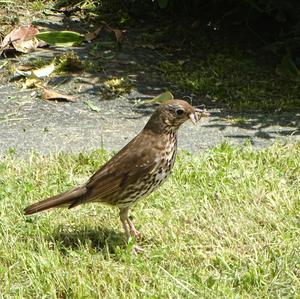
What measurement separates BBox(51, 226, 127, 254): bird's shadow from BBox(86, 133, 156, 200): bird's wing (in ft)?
1.04

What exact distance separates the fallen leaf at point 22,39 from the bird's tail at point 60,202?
14.7ft

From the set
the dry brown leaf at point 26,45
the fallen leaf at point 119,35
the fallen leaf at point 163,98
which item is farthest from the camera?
the fallen leaf at point 119,35

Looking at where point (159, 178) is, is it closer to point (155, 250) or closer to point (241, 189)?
point (155, 250)

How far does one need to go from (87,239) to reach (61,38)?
4898 mm

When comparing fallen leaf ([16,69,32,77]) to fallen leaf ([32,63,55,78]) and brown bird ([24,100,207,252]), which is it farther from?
brown bird ([24,100,207,252])

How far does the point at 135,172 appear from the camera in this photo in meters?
5.28

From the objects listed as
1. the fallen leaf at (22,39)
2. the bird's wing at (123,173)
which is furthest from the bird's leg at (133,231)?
the fallen leaf at (22,39)

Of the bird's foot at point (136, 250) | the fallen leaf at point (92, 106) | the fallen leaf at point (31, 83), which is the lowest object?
the bird's foot at point (136, 250)

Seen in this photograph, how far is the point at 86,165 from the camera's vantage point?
6.69m

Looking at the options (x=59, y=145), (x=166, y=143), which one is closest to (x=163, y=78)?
(x=59, y=145)

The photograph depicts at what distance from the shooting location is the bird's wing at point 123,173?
5285 millimetres

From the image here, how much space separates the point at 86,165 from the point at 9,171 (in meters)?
0.62

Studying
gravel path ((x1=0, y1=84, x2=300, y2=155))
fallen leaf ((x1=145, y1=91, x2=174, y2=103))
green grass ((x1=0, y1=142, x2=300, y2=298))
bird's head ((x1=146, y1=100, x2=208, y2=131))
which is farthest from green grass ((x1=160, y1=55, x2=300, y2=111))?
bird's head ((x1=146, y1=100, x2=208, y2=131))

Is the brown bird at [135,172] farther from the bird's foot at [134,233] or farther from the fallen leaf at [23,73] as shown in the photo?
the fallen leaf at [23,73]
